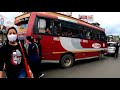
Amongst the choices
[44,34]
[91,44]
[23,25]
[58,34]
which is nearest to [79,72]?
[58,34]

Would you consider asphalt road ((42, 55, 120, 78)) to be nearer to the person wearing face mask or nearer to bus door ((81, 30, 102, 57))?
bus door ((81, 30, 102, 57))

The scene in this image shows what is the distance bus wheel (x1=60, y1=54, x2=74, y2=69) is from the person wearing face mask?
4525 mm

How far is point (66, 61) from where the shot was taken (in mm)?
7832

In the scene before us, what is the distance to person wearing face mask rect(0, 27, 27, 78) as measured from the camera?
290cm

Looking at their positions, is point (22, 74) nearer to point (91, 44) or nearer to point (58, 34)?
point (58, 34)

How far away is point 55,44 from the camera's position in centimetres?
709

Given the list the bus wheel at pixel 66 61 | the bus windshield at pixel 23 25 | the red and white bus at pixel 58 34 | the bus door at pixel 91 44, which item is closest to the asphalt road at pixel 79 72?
the bus wheel at pixel 66 61

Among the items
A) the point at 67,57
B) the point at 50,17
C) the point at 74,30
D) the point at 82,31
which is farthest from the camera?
the point at 82,31

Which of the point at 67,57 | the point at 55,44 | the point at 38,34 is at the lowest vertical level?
the point at 67,57

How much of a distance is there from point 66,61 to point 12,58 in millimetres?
5080
